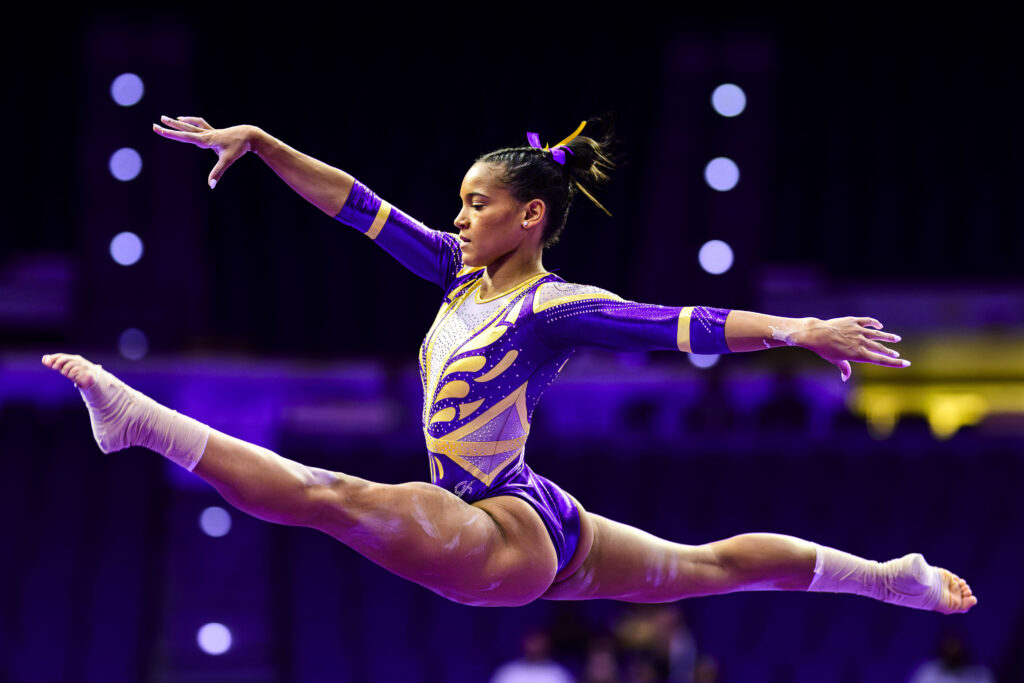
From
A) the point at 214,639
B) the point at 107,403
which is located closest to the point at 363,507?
the point at 107,403

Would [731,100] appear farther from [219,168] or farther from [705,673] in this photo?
[219,168]

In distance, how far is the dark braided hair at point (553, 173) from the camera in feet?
9.70

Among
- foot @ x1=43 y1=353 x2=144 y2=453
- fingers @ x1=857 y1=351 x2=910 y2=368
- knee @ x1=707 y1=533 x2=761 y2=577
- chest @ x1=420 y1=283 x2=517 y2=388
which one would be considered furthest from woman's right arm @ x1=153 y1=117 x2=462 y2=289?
fingers @ x1=857 y1=351 x2=910 y2=368

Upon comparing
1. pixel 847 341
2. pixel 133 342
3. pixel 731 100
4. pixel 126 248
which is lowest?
pixel 133 342

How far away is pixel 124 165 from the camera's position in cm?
968

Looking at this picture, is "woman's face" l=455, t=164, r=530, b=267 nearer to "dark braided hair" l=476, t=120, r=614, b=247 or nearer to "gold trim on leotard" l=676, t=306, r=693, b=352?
"dark braided hair" l=476, t=120, r=614, b=247

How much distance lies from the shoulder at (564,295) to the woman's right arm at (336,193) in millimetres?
426

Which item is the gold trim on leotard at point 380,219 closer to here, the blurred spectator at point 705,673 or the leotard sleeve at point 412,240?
the leotard sleeve at point 412,240

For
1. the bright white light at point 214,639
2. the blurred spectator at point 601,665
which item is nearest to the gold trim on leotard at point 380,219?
the blurred spectator at point 601,665

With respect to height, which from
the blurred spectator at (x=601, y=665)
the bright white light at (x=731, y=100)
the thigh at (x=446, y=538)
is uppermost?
the bright white light at (x=731, y=100)

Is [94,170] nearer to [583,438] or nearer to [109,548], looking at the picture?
[109,548]

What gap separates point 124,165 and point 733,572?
26.3ft

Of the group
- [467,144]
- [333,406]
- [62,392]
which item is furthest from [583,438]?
[62,392]

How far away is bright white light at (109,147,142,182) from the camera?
9.66 metres
